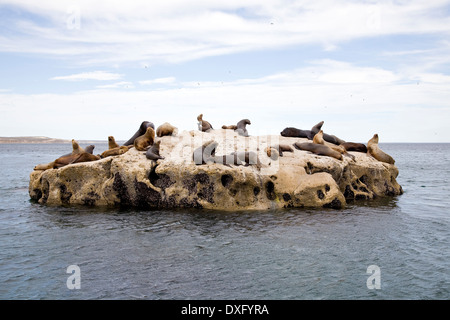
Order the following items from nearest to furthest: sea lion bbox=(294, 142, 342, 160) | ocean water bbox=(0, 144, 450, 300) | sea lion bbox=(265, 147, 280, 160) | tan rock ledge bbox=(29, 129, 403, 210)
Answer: ocean water bbox=(0, 144, 450, 300) < tan rock ledge bbox=(29, 129, 403, 210) < sea lion bbox=(265, 147, 280, 160) < sea lion bbox=(294, 142, 342, 160)

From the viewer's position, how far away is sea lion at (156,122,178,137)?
18219 millimetres

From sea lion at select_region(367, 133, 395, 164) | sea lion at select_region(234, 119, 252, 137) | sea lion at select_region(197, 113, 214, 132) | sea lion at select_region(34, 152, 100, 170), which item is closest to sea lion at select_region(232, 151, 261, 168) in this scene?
sea lion at select_region(234, 119, 252, 137)

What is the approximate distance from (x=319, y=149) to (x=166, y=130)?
21.9 ft

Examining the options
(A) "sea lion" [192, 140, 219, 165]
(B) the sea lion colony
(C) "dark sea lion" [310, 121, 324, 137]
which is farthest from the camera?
(C) "dark sea lion" [310, 121, 324, 137]

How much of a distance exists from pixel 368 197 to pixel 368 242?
7121mm

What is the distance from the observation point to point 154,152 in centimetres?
1580

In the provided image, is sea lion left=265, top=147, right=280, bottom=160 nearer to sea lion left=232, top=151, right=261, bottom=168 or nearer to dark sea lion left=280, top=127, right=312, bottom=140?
sea lion left=232, top=151, right=261, bottom=168

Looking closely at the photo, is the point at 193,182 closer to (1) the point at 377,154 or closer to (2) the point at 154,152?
(2) the point at 154,152

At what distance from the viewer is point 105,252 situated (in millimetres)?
9859

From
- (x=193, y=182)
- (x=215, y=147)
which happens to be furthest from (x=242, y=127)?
(x=193, y=182)

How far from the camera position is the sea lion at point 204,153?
586 inches

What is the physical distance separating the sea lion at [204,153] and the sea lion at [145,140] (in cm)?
248
